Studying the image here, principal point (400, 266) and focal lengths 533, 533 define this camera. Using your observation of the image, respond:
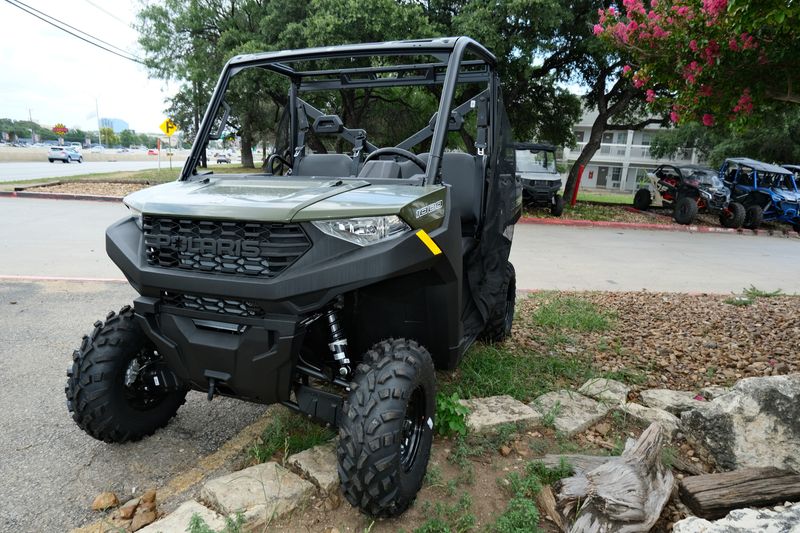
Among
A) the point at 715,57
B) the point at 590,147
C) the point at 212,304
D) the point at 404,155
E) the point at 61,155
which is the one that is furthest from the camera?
the point at 61,155

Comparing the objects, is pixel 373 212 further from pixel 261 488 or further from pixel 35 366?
pixel 35 366

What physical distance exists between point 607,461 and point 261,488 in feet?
5.32

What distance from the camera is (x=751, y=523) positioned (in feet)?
6.50

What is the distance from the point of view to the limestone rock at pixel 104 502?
7.91 feet

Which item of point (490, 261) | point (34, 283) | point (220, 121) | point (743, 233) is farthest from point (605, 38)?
point (743, 233)

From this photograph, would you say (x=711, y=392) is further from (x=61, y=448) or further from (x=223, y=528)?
(x=61, y=448)

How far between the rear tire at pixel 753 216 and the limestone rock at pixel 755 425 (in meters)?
15.5

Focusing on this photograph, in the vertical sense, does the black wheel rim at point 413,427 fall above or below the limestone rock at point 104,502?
above

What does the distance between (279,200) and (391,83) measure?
2.20 meters

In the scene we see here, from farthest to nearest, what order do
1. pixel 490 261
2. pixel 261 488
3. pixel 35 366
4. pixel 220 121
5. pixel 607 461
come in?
pixel 35 366 → pixel 490 261 → pixel 220 121 → pixel 607 461 → pixel 261 488

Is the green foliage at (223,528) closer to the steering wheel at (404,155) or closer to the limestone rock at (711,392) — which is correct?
the steering wheel at (404,155)

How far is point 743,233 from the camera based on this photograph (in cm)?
1570

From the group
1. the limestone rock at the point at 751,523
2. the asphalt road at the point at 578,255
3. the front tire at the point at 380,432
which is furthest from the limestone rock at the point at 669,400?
the asphalt road at the point at 578,255

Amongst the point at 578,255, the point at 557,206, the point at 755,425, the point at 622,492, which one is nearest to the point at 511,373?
the point at 755,425
